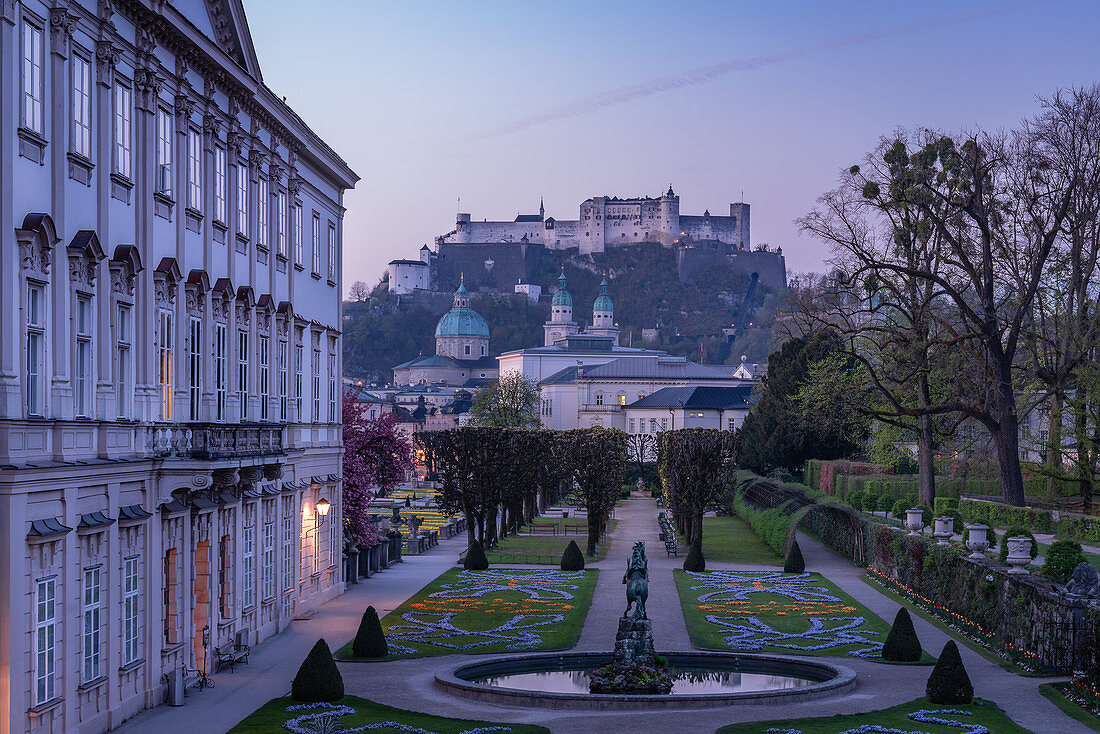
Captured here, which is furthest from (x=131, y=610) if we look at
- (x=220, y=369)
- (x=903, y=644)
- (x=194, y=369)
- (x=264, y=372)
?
(x=903, y=644)

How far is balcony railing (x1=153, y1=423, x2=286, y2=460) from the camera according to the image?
79.1ft

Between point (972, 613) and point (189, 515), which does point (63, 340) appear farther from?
point (972, 613)

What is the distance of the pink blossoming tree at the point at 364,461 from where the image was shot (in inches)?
1759

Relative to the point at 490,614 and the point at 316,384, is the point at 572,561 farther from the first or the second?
the point at 316,384

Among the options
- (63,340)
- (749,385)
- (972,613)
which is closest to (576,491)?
(972,613)

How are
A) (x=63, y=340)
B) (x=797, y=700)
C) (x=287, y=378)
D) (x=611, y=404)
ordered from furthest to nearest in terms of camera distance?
(x=611, y=404)
(x=287, y=378)
(x=797, y=700)
(x=63, y=340)

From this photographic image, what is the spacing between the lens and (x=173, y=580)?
24766 millimetres

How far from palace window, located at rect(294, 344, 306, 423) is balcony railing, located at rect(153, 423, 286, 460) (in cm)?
788

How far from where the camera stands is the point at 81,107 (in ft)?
66.7

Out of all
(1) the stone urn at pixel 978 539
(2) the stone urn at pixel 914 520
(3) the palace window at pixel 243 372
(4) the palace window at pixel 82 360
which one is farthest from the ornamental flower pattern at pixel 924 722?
(2) the stone urn at pixel 914 520

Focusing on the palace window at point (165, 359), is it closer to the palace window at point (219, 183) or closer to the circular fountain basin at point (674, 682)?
the palace window at point (219, 183)

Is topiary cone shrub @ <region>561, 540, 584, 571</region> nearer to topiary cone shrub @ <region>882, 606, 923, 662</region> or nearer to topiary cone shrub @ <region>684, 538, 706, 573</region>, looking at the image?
topiary cone shrub @ <region>684, 538, 706, 573</region>

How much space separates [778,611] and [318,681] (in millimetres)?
16371

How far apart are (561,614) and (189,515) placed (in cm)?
1337
